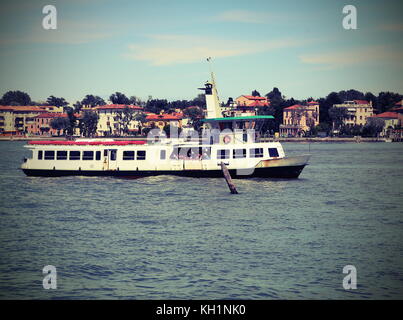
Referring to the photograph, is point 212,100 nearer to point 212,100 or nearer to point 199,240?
point 212,100

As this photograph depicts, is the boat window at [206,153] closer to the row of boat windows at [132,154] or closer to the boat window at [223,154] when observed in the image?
the row of boat windows at [132,154]

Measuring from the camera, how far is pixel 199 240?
99.9 feet

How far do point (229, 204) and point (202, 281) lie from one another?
715 inches

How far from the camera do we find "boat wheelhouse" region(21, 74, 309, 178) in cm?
5272

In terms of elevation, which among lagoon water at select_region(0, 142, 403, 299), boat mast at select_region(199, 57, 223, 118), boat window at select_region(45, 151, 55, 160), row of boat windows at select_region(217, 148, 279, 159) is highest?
boat mast at select_region(199, 57, 223, 118)

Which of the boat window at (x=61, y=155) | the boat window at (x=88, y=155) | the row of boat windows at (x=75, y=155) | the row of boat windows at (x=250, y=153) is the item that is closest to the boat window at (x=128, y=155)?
the row of boat windows at (x=75, y=155)

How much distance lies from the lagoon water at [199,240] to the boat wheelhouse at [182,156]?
6.08ft

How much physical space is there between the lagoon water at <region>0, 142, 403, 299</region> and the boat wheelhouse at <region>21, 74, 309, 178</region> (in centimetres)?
185

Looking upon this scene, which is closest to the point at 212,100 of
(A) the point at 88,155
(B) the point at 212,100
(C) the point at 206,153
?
(B) the point at 212,100

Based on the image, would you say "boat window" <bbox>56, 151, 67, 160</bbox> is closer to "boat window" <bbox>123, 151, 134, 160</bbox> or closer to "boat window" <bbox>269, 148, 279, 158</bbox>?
"boat window" <bbox>123, 151, 134, 160</bbox>

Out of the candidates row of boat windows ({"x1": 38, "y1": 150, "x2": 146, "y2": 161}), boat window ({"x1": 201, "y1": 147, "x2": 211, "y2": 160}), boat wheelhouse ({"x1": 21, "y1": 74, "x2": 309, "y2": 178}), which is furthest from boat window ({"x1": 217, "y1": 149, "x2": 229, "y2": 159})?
row of boat windows ({"x1": 38, "y1": 150, "x2": 146, "y2": 161})
